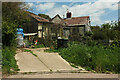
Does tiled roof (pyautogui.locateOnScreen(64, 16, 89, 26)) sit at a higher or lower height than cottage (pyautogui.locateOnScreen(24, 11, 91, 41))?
higher

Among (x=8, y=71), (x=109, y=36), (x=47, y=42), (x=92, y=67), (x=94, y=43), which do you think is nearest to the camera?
(x=8, y=71)

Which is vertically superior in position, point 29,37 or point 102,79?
point 29,37

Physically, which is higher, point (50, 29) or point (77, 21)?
point (77, 21)

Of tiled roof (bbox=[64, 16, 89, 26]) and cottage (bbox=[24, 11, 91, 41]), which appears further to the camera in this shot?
tiled roof (bbox=[64, 16, 89, 26])

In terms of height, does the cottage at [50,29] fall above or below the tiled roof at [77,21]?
below

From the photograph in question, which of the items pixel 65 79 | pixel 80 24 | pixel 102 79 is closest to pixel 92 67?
pixel 102 79

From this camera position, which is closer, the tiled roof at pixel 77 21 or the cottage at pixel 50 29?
the cottage at pixel 50 29

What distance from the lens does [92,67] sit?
4.59 meters

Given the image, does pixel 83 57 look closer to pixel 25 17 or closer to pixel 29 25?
pixel 25 17

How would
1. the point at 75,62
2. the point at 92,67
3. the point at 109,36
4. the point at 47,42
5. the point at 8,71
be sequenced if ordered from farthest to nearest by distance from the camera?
the point at 109,36
the point at 47,42
the point at 75,62
the point at 92,67
the point at 8,71

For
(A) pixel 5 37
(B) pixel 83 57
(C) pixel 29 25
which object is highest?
(C) pixel 29 25

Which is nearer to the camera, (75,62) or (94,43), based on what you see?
(75,62)

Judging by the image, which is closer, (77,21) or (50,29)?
(50,29)

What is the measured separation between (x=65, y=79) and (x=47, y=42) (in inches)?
331
